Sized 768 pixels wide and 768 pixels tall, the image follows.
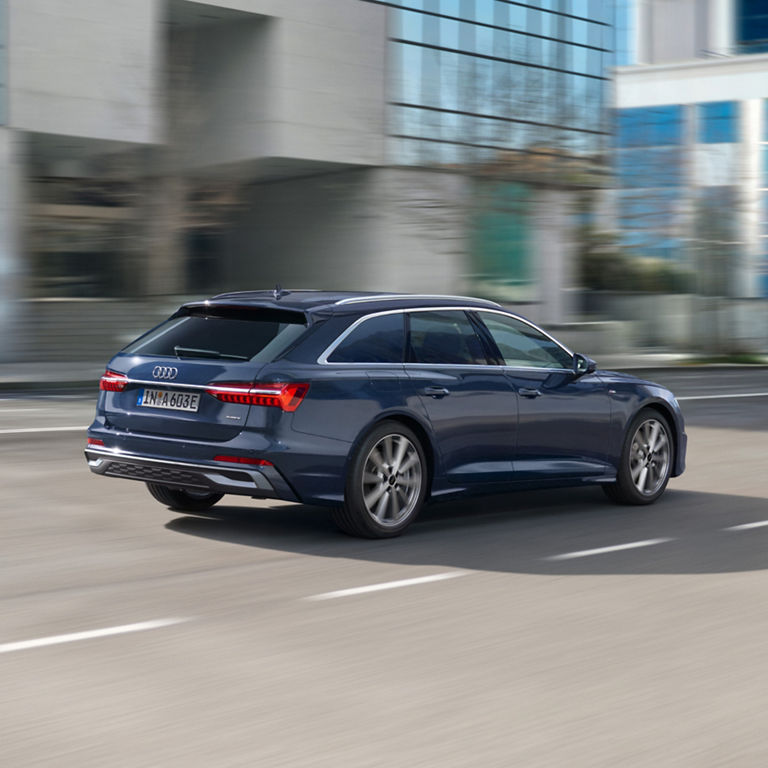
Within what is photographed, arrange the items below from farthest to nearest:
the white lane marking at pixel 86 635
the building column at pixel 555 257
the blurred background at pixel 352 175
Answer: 1. the building column at pixel 555 257
2. the blurred background at pixel 352 175
3. the white lane marking at pixel 86 635

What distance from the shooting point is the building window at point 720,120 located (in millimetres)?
54188

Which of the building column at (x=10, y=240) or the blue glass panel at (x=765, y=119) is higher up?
the blue glass panel at (x=765, y=119)

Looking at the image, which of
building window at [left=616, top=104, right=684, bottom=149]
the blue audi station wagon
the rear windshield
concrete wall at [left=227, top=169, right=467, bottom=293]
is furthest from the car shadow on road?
building window at [left=616, top=104, right=684, bottom=149]

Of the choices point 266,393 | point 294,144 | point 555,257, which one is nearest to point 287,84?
point 294,144

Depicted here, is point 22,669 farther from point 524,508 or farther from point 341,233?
point 341,233

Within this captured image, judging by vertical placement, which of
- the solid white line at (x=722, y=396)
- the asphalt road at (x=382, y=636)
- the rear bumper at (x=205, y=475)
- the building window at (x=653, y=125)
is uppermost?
the building window at (x=653, y=125)

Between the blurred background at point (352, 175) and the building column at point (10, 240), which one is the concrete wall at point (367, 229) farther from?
the building column at point (10, 240)

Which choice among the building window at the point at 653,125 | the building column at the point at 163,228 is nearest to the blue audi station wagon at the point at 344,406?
the building column at the point at 163,228

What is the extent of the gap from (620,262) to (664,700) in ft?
152

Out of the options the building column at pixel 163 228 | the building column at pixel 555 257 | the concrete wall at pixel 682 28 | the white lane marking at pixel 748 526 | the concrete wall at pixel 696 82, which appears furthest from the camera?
the concrete wall at pixel 682 28

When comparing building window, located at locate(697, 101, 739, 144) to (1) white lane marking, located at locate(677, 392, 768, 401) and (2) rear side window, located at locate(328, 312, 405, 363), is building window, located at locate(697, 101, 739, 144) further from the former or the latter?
(2) rear side window, located at locate(328, 312, 405, 363)

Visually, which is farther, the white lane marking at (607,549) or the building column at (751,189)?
the building column at (751,189)

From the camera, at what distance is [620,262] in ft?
165

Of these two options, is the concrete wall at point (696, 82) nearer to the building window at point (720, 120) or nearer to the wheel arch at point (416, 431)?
the building window at point (720, 120)
